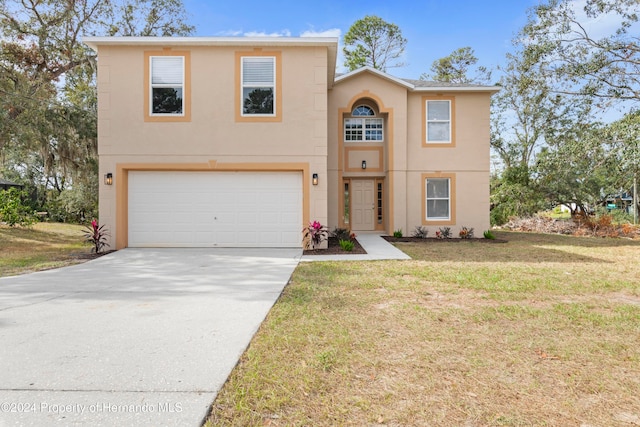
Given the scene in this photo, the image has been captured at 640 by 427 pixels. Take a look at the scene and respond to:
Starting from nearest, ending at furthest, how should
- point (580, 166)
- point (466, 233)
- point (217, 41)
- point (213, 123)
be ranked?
point (217, 41), point (213, 123), point (466, 233), point (580, 166)

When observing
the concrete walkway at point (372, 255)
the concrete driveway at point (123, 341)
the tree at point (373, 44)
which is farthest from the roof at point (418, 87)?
the tree at point (373, 44)

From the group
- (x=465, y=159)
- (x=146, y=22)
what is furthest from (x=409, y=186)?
(x=146, y=22)

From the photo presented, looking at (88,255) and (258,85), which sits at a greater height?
(258,85)

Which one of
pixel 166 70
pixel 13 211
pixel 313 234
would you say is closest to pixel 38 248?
pixel 13 211

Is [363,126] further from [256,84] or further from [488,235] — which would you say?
[488,235]

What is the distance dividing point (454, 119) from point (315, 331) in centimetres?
1177

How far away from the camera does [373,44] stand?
23922 mm

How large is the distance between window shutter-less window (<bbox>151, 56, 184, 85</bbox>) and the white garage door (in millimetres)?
2430

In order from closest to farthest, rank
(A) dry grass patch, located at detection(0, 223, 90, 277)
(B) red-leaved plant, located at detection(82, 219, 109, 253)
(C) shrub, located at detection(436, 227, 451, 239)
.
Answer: (A) dry grass patch, located at detection(0, 223, 90, 277) → (B) red-leaved plant, located at detection(82, 219, 109, 253) → (C) shrub, located at detection(436, 227, 451, 239)

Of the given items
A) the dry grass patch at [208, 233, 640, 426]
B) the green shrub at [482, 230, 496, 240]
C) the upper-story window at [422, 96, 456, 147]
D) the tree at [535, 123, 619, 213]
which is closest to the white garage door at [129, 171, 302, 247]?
the dry grass patch at [208, 233, 640, 426]

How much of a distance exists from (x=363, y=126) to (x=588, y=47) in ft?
24.9

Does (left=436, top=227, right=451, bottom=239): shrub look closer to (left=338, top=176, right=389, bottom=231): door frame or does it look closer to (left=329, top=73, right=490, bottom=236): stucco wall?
(left=329, top=73, right=490, bottom=236): stucco wall

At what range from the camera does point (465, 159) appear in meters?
13.4

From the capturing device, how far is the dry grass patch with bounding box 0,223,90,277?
305 inches
